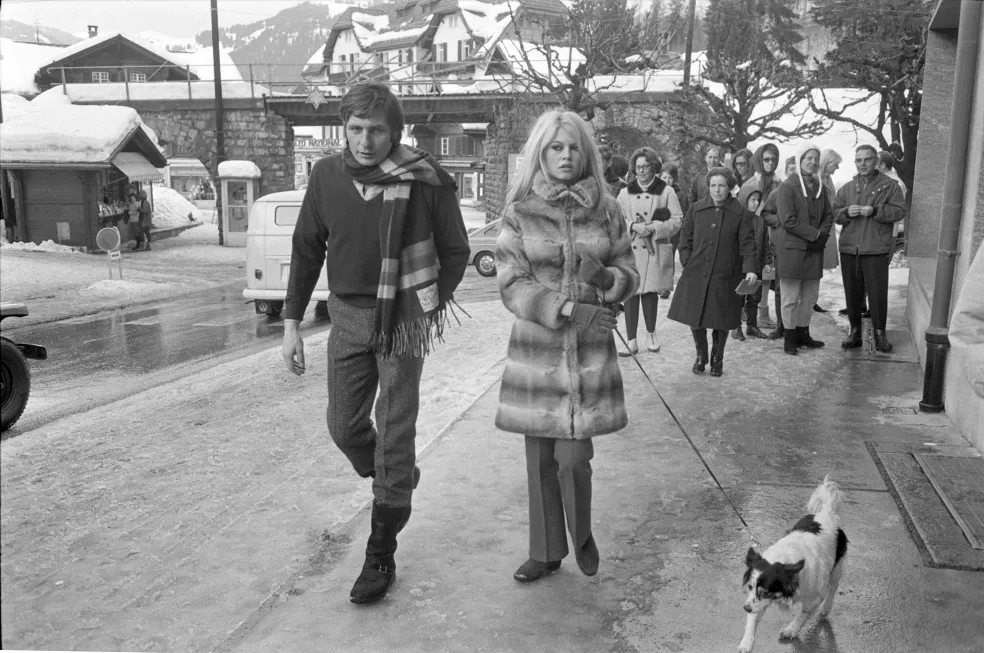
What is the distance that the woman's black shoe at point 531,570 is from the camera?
375 centimetres

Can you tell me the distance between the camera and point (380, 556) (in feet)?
12.0

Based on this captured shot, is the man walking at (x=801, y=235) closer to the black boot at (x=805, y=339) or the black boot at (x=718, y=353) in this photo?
the black boot at (x=805, y=339)

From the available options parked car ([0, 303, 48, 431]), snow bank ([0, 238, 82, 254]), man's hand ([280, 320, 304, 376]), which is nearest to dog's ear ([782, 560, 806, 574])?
man's hand ([280, 320, 304, 376])

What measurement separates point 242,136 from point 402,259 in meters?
31.1

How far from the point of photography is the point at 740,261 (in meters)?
7.56

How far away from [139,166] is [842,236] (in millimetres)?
21913

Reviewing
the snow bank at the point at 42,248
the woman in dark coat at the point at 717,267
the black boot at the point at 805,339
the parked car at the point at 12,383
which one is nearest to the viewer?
the parked car at the point at 12,383

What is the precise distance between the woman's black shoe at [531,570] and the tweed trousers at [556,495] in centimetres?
2

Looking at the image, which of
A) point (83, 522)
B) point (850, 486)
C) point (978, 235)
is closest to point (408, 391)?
point (83, 522)

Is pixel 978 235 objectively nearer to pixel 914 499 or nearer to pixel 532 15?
pixel 914 499

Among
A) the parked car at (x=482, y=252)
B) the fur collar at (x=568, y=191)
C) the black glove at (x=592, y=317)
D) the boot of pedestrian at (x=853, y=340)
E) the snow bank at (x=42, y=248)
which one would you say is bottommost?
the snow bank at (x=42, y=248)

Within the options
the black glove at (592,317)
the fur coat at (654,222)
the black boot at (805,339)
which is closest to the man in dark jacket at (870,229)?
the black boot at (805,339)

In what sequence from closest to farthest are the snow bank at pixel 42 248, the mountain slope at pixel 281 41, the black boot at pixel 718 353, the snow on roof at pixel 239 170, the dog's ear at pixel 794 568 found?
the dog's ear at pixel 794 568 → the black boot at pixel 718 353 → the snow bank at pixel 42 248 → the mountain slope at pixel 281 41 → the snow on roof at pixel 239 170

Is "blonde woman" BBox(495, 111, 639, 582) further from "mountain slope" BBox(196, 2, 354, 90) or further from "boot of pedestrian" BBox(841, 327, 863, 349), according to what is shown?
"mountain slope" BBox(196, 2, 354, 90)
